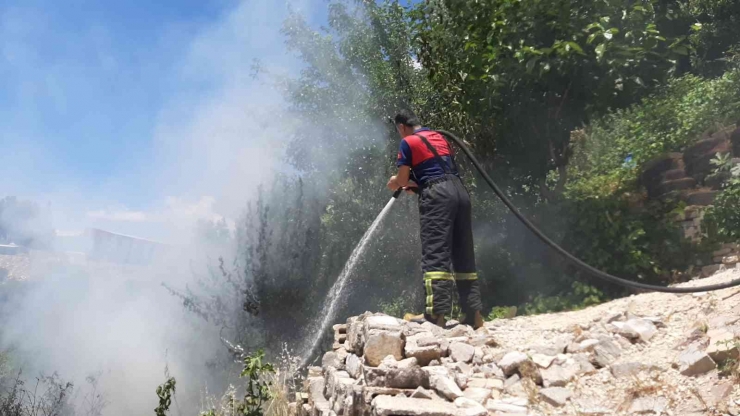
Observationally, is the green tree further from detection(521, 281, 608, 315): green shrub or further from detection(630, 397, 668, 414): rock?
detection(630, 397, 668, 414): rock

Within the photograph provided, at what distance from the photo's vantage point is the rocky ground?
3.02 metres

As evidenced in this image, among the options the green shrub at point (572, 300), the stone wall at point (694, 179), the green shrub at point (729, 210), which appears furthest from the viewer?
the stone wall at point (694, 179)

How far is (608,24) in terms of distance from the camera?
6379mm

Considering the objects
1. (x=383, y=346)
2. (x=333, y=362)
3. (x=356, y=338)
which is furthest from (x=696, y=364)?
(x=333, y=362)

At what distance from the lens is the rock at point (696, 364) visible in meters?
3.09

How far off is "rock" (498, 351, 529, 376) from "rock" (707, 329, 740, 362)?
0.93 m

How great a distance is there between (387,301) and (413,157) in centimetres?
560

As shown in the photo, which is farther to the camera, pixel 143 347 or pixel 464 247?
pixel 143 347

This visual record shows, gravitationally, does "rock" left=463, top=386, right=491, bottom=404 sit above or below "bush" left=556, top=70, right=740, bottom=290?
below

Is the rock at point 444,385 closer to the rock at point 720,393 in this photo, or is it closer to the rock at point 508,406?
the rock at point 508,406

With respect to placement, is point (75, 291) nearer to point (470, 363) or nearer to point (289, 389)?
point (289, 389)

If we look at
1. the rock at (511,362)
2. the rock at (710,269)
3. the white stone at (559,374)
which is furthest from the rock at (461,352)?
the rock at (710,269)

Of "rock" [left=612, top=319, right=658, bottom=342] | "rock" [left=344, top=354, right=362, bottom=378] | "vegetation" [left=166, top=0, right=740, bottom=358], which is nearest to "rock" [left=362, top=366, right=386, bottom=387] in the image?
"rock" [left=344, top=354, right=362, bottom=378]

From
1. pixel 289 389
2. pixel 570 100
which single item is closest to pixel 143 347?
pixel 289 389
